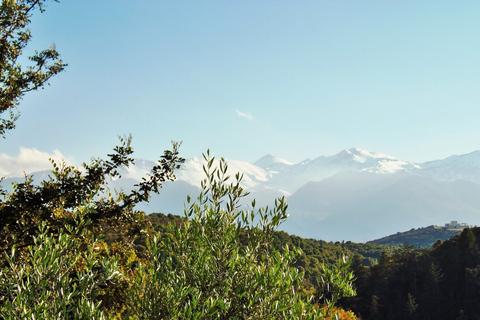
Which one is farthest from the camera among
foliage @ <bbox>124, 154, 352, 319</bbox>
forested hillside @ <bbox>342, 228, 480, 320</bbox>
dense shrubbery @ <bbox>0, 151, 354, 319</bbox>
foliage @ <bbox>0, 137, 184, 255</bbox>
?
forested hillside @ <bbox>342, 228, 480, 320</bbox>

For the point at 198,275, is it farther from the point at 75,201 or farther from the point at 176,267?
A: the point at 75,201

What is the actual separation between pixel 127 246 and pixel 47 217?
3111 mm

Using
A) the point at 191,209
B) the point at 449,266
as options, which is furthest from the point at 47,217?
the point at 449,266

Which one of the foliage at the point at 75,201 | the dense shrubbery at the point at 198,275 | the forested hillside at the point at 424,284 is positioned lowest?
the forested hillside at the point at 424,284

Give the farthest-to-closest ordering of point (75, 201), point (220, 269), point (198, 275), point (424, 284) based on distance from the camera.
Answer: point (424, 284)
point (75, 201)
point (220, 269)
point (198, 275)

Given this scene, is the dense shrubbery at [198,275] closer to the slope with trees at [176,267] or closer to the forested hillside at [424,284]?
the slope with trees at [176,267]

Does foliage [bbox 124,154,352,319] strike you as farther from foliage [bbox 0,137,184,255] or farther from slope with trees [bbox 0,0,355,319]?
foliage [bbox 0,137,184,255]

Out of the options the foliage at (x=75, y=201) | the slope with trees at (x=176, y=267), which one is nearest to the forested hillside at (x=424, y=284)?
the foliage at (x=75, y=201)

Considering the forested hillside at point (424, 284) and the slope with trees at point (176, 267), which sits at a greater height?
the slope with trees at point (176, 267)

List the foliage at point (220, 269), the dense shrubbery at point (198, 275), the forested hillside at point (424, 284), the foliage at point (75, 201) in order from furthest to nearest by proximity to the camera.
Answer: the forested hillside at point (424, 284) < the foliage at point (75, 201) < the foliage at point (220, 269) < the dense shrubbery at point (198, 275)

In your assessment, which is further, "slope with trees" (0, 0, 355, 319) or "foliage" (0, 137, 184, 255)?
"foliage" (0, 137, 184, 255)

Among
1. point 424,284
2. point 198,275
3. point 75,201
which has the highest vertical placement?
point 75,201

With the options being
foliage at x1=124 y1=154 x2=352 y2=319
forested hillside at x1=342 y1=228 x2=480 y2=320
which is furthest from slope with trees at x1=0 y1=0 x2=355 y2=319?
forested hillside at x1=342 y1=228 x2=480 y2=320

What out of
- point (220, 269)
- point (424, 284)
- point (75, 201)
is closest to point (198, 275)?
point (220, 269)
